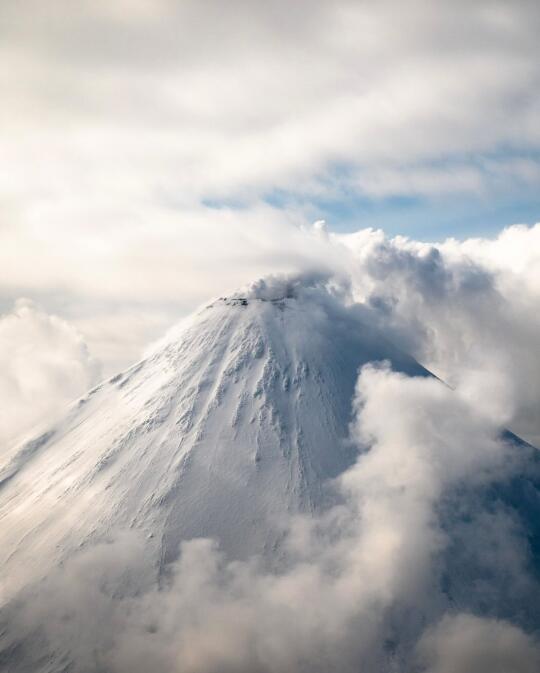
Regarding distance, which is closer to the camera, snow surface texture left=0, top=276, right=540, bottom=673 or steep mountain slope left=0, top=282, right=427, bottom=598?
snow surface texture left=0, top=276, right=540, bottom=673

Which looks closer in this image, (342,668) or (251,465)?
(342,668)

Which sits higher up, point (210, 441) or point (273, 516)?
point (210, 441)

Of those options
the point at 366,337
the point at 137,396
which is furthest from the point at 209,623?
the point at 366,337

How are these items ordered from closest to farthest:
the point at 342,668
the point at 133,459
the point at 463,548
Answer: the point at 342,668, the point at 463,548, the point at 133,459

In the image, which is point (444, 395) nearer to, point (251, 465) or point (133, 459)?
point (251, 465)

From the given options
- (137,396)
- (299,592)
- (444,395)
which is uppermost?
(444,395)
